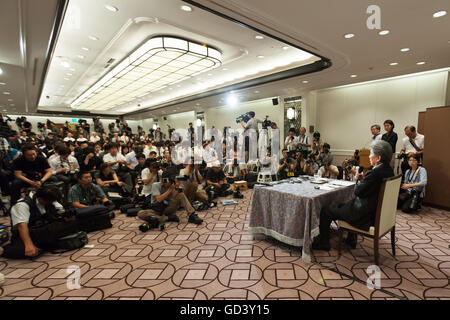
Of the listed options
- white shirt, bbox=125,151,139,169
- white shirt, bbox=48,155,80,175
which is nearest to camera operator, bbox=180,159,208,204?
white shirt, bbox=125,151,139,169

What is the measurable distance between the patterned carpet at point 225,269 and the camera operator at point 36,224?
0.15 metres

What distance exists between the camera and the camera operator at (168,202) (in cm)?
359

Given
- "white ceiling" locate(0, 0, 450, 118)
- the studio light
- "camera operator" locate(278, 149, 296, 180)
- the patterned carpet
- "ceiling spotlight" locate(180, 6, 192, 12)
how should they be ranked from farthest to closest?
1. the studio light
2. "camera operator" locate(278, 149, 296, 180)
3. "ceiling spotlight" locate(180, 6, 192, 12)
4. "white ceiling" locate(0, 0, 450, 118)
5. the patterned carpet

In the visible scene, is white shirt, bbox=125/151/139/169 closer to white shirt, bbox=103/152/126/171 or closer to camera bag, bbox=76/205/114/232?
white shirt, bbox=103/152/126/171

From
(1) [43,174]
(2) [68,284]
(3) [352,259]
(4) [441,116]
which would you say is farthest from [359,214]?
(1) [43,174]

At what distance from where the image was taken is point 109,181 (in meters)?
4.57

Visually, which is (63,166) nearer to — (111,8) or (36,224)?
(36,224)

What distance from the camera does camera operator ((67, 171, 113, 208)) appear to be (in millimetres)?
3451

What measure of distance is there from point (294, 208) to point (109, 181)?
12.9ft

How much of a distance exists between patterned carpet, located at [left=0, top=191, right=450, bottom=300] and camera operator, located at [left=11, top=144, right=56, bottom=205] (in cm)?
136

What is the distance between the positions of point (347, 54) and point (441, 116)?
6.92 feet

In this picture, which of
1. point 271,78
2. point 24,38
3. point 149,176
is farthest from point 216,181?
point 24,38

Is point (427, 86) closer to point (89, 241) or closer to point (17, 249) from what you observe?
point (89, 241)

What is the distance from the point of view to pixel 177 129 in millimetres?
15508
